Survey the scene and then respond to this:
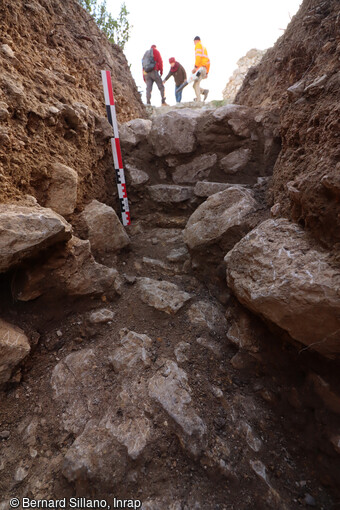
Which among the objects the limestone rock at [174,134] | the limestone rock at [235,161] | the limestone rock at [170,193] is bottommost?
the limestone rock at [170,193]

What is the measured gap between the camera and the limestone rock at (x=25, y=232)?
1.53m

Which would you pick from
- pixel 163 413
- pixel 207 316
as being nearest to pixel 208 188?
pixel 207 316

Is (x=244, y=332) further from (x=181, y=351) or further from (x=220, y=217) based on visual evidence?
(x=220, y=217)

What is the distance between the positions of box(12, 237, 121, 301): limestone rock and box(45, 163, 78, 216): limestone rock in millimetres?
369

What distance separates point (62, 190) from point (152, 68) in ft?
19.8

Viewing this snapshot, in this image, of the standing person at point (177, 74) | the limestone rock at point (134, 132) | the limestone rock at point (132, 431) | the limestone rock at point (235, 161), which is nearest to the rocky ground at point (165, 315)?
the limestone rock at point (132, 431)

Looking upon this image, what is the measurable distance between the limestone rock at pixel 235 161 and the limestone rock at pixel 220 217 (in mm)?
675

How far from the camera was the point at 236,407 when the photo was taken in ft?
5.21

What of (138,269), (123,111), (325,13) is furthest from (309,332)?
(123,111)

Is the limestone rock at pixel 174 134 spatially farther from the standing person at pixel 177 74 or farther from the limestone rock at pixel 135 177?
the standing person at pixel 177 74

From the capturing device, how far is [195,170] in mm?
3160

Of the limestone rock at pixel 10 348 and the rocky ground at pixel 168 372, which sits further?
the limestone rock at pixel 10 348

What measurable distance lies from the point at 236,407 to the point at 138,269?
1.43 meters

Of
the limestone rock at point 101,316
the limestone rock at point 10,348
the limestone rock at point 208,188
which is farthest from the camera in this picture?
the limestone rock at point 208,188
